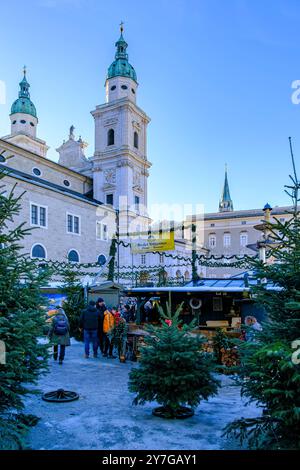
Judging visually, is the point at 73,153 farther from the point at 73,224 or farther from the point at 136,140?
the point at 73,224

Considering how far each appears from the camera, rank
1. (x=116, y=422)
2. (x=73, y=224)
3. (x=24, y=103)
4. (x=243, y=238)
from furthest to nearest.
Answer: (x=243, y=238) < (x=24, y=103) < (x=73, y=224) < (x=116, y=422)

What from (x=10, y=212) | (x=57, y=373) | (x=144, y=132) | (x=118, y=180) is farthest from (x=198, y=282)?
(x=144, y=132)

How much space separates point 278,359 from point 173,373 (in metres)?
2.67

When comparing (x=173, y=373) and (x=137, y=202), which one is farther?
(x=137, y=202)

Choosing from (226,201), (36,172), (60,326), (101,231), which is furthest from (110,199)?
(226,201)

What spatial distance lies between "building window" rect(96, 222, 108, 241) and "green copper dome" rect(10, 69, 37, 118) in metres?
29.6

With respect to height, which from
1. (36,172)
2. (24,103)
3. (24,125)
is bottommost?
(36,172)

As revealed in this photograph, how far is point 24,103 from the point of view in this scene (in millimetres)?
66500

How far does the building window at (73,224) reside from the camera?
140 ft

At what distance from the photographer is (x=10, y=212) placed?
21.2 ft

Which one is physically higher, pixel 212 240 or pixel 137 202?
pixel 137 202

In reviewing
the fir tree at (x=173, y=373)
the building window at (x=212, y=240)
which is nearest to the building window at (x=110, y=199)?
the building window at (x=212, y=240)

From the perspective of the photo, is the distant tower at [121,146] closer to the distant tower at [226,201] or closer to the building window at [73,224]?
the building window at [73,224]

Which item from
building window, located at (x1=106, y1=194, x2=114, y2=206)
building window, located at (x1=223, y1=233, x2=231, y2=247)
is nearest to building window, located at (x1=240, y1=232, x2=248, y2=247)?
building window, located at (x1=223, y1=233, x2=231, y2=247)
